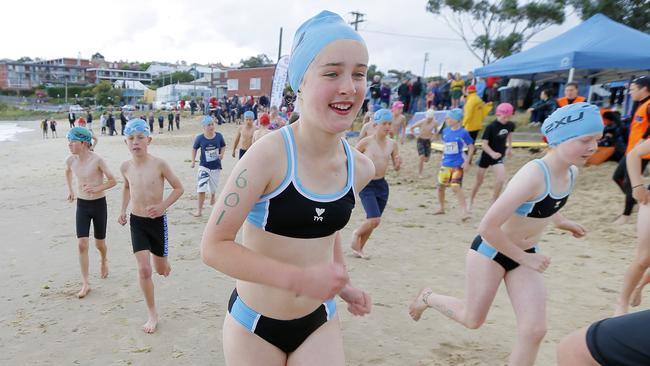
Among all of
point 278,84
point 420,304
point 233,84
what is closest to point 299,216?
point 420,304

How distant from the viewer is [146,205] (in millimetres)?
4504

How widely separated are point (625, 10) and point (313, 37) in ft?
94.4

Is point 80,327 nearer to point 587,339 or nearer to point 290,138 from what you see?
point 290,138

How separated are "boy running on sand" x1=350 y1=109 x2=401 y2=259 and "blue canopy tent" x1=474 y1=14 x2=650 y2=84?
23.8ft

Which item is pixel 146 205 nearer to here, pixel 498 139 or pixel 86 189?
pixel 86 189

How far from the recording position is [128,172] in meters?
4.70

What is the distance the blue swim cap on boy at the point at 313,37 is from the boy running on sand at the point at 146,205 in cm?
306

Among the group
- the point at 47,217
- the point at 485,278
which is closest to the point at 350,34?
the point at 485,278

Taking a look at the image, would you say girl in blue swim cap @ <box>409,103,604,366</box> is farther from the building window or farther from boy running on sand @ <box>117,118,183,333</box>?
the building window

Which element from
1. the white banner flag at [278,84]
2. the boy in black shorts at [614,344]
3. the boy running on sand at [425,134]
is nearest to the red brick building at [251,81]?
the white banner flag at [278,84]

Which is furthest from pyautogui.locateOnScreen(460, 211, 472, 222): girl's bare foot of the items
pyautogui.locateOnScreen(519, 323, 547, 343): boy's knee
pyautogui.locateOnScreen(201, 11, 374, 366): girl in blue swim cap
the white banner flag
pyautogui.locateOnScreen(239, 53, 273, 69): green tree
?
pyautogui.locateOnScreen(239, 53, 273, 69): green tree

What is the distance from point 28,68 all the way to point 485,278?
150m

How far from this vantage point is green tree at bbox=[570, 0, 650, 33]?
23531mm

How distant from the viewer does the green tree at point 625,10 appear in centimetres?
2353
